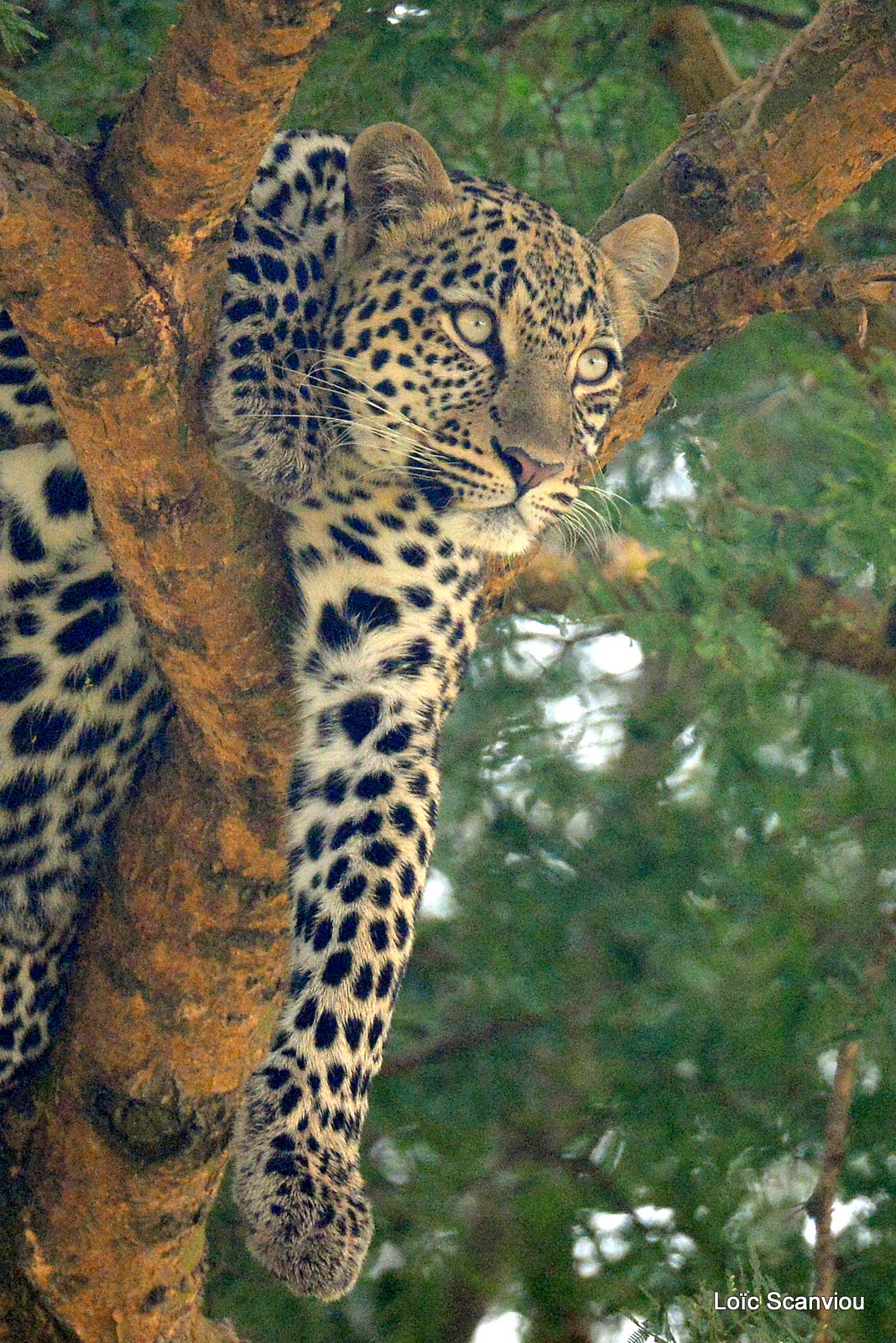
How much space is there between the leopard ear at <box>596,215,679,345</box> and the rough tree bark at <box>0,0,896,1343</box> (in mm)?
84

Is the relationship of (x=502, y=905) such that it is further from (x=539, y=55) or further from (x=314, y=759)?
(x=539, y=55)

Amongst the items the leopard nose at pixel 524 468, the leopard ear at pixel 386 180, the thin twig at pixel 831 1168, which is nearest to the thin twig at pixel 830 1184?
the thin twig at pixel 831 1168

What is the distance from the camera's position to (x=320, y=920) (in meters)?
4.45

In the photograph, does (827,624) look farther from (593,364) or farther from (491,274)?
(491,274)

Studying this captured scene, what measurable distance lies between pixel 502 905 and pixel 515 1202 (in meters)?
1.15

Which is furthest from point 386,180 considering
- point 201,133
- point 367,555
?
point 201,133

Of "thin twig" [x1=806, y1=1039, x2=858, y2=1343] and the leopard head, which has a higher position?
the leopard head

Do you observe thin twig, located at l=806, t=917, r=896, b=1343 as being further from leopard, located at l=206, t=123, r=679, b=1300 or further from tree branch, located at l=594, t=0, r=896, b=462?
tree branch, located at l=594, t=0, r=896, b=462

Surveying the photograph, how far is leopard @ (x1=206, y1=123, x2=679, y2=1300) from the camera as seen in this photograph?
14.4 ft

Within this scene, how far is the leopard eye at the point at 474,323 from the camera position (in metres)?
4.65

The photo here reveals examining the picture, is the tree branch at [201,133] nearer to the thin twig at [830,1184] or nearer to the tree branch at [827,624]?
the thin twig at [830,1184]

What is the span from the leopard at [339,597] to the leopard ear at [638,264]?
2 centimetres

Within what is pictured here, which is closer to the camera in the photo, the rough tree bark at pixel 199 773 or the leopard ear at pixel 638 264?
the rough tree bark at pixel 199 773

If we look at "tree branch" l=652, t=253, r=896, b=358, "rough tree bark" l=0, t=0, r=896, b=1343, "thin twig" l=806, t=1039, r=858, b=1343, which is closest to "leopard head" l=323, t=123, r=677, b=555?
"tree branch" l=652, t=253, r=896, b=358
